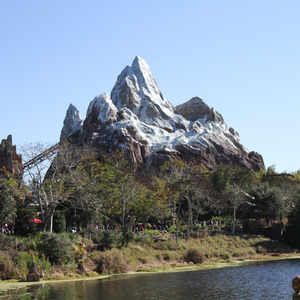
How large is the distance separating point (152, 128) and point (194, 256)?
308ft

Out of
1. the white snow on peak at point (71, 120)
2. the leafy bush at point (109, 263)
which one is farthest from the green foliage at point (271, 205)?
the white snow on peak at point (71, 120)

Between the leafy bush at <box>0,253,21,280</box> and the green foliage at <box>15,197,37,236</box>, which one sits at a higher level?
the green foliage at <box>15,197,37,236</box>

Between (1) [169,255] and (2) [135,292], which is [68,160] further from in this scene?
(2) [135,292]

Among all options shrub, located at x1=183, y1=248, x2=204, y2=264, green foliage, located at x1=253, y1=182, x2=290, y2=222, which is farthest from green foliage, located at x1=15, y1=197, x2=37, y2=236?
green foliage, located at x1=253, y1=182, x2=290, y2=222

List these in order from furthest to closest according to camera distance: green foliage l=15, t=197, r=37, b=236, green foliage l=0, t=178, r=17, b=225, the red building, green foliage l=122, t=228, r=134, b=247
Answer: the red building < green foliage l=122, t=228, r=134, b=247 < green foliage l=15, t=197, r=37, b=236 < green foliage l=0, t=178, r=17, b=225

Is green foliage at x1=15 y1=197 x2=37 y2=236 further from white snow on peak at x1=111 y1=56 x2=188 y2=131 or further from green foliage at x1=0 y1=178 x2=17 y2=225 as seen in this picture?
white snow on peak at x1=111 y1=56 x2=188 y2=131

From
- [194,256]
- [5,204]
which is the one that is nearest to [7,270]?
[5,204]

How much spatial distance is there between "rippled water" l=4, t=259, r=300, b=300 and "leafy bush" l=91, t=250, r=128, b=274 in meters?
2.45

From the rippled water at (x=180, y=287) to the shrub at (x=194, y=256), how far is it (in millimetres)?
8112

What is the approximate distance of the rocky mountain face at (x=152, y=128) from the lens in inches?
4956

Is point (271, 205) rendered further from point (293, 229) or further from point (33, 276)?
point (33, 276)

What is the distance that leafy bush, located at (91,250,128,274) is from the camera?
129 feet

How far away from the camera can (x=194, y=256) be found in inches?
1875

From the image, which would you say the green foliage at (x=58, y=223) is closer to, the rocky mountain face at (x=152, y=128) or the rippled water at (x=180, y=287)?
the rippled water at (x=180, y=287)
